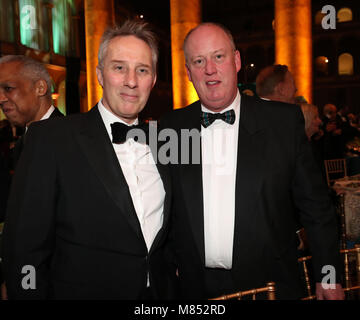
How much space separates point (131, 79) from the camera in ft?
6.20

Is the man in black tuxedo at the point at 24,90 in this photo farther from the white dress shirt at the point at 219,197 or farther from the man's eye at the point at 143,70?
the white dress shirt at the point at 219,197

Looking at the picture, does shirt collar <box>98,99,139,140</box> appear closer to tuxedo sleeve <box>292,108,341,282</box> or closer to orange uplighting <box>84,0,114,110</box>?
tuxedo sleeve <box>292,108,341,282</box>

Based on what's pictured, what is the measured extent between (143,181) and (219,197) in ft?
1.69

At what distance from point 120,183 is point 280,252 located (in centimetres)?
102

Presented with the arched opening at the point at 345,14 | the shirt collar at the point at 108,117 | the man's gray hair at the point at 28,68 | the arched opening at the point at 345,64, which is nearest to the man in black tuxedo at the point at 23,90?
the man's gray hair at the point at 28,68

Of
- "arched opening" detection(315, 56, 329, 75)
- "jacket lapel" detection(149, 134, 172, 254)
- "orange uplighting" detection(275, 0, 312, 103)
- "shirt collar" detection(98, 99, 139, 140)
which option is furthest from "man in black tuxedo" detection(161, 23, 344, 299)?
"arched opening" detection(315, 56, 329, 75)

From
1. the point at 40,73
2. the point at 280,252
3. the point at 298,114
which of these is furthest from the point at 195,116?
the point at 40,73

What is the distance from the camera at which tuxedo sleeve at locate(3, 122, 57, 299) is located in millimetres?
1677

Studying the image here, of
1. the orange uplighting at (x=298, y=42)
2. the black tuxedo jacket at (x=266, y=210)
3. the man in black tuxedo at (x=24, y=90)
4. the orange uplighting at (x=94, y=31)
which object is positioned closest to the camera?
the black tuxedo jacket at (x=266, y=210)

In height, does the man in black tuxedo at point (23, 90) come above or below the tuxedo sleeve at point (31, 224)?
above

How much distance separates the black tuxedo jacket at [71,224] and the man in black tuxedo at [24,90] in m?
1.43

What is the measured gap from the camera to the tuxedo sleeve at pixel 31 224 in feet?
5.50

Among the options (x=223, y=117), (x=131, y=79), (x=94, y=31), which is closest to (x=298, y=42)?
(x=94, y=31)

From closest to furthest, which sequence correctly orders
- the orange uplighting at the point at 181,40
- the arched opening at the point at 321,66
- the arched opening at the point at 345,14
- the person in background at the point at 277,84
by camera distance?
the person in background at the point at 277,84 < the orange uplighting at the point at 181,40 < the arched opening at the point at 321,66 < the arched opening at the point at 345,14
